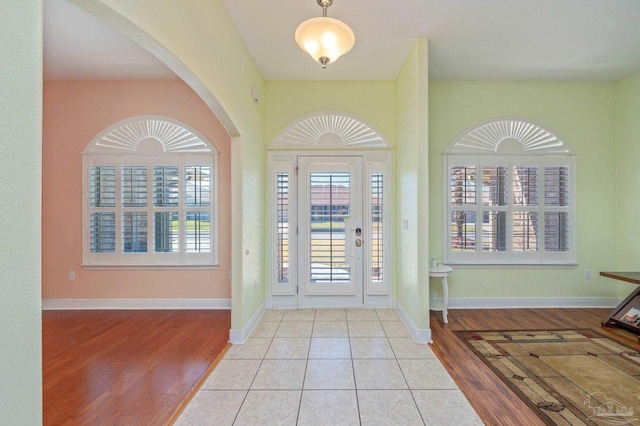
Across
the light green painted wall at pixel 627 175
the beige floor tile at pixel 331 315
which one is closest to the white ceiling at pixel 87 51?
the beige floor tile at pixel 331 315

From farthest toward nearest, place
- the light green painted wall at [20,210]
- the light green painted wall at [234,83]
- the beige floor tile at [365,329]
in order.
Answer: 1. the beige floor tile at [365,329]
2. the light green painted wall at [234,83]
3. the light green painted wall at [20,210]

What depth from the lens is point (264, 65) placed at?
3.70m

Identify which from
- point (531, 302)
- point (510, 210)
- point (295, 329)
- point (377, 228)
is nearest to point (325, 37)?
point (377, 228)

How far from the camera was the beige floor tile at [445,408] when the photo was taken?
1929mm

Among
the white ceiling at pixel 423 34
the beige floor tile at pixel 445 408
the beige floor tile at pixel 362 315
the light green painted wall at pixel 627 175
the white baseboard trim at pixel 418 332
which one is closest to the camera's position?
the beige floor tile at pixel 445 408

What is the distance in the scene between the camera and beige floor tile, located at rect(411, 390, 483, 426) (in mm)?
1929

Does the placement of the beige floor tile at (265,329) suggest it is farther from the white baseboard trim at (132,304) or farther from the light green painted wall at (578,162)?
the light green painted wall at (578,162)

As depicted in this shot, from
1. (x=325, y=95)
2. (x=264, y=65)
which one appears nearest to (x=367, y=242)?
(x=325, y=95)

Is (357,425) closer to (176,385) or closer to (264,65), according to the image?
(176,385)

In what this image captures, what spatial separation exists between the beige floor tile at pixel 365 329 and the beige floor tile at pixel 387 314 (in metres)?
0.19

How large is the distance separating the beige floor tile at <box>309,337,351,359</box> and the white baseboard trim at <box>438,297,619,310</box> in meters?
1.94

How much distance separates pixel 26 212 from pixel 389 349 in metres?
2.92

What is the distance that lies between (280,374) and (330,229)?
205cm

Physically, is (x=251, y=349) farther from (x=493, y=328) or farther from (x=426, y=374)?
→ (x=493, y=328)
